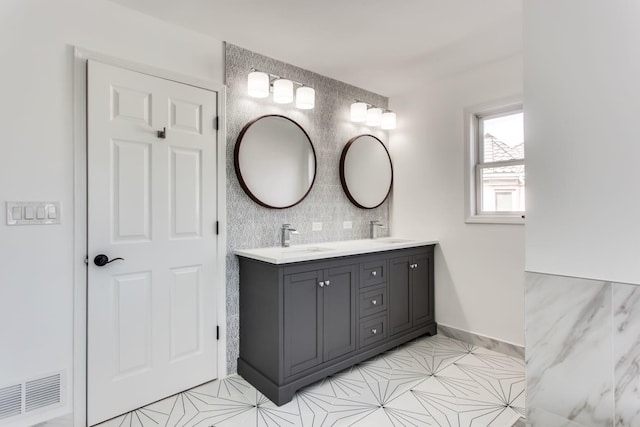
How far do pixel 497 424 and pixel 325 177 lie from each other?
6.96ft

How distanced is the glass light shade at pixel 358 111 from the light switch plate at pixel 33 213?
236 cm

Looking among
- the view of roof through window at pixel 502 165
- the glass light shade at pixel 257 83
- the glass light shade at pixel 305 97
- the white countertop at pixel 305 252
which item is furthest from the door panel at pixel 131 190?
the view of roof through window at pixel 502 165

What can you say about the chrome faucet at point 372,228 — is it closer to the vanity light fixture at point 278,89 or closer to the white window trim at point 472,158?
the white window trim at point 472,158

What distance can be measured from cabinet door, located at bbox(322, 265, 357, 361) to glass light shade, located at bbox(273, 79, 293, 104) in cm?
133

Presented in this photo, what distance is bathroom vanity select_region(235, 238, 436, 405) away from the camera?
2121mm

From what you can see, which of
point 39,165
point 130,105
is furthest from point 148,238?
point 130,105

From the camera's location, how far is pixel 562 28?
124cm

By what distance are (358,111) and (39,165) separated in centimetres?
241

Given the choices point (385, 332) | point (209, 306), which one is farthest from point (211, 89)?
point (385, 332)

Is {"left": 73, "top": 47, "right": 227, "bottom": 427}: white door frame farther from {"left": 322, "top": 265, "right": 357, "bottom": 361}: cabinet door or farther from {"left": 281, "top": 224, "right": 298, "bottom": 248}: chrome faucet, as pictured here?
{"left": 322, "top": 265, "right": 357, "bottom": 361}: cabinet door

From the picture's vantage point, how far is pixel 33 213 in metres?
1.74

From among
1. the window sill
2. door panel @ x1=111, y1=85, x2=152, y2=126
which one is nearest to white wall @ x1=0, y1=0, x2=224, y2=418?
door panel @ x1=111, y1=85, x2=152, y2=126

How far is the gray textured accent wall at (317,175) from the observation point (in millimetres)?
2463

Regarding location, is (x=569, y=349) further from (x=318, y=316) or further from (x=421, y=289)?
(x=421, y=289)
